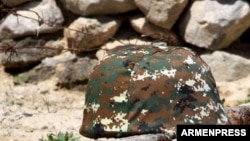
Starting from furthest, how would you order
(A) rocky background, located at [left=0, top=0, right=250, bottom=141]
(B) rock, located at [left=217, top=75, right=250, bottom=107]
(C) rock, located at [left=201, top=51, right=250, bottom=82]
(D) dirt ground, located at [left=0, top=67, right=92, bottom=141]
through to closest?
(C) rock, located at [left=201, top=51, right=250, bottom=82] → (A) rocky background, located at [left=0, top=0, right=250, bottom=141] → (B) rock, located at [left=217, top=75, right=250, bottom=107] → (D) dirt ground, located at [left=0, top=67, right=92, bottom=141]

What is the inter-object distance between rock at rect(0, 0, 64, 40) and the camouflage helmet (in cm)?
305

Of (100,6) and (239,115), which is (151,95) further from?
(100,6)

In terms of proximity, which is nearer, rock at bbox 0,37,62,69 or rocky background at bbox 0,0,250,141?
rocky background at bbox 0,0,250,141

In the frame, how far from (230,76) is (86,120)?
9.20 feet

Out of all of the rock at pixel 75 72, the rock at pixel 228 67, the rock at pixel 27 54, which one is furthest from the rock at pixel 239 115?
the rock at pixel 27 54

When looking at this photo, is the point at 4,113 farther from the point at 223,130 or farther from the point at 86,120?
the point at 223,130

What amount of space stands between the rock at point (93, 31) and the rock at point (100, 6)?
83mm

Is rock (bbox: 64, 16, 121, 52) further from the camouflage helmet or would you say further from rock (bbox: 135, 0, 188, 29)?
the camouflage helmet

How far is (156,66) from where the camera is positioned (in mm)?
4789

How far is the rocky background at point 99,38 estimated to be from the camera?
724cm

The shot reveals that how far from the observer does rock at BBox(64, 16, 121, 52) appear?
25.0ft

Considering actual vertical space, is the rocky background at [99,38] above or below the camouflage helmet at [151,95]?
below

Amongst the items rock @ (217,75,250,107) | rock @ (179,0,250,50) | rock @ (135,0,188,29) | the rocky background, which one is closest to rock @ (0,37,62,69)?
the rocky background

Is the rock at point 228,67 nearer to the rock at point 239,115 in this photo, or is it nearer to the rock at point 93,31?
the rock at point 93,31
